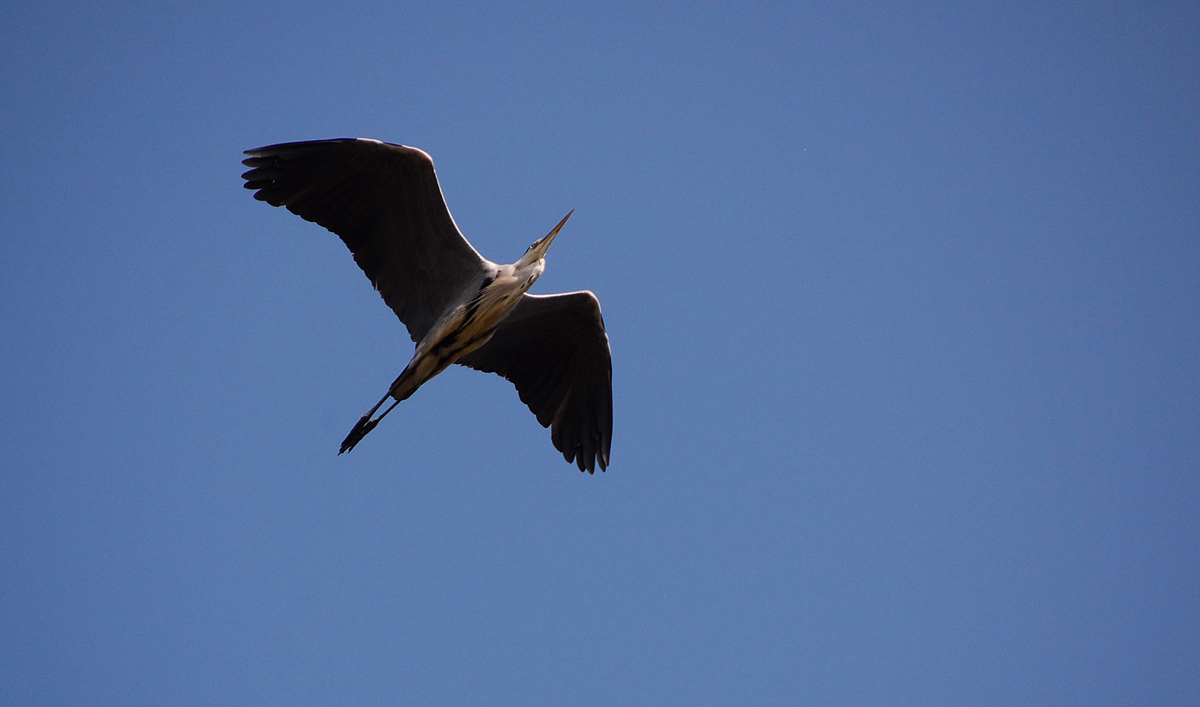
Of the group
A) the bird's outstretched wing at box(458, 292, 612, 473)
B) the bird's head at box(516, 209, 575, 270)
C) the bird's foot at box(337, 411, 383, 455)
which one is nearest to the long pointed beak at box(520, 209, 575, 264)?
the bird's head at box(516, 209, 575, 270)

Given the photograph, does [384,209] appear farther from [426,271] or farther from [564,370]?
[564,370]

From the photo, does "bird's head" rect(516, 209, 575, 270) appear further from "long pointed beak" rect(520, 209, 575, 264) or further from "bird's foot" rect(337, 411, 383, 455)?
"bird's foot" rect(337, 411, 383, 455)

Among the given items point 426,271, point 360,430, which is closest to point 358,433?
point 360,430

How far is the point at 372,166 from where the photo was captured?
9.01 m

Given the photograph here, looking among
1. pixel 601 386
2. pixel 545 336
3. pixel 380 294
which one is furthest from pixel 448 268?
pixel 601 386

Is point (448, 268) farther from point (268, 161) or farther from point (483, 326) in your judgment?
point (268, 161)

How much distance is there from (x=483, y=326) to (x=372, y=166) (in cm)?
178

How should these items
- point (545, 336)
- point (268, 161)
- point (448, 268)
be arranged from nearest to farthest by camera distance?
point (268, 161) < point (448, 268) < point (545, 336)

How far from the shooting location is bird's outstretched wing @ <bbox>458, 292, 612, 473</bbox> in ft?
33.7

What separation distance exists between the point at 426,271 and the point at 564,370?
1.90m

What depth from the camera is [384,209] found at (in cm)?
927

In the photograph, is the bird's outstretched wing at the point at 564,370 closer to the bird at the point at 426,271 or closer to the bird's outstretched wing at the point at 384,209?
the bird at the point at 426,271

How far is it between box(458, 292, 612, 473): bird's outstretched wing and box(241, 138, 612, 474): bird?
13 millimetres

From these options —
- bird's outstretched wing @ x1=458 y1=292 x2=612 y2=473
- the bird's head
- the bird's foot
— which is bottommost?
the bird's foot
